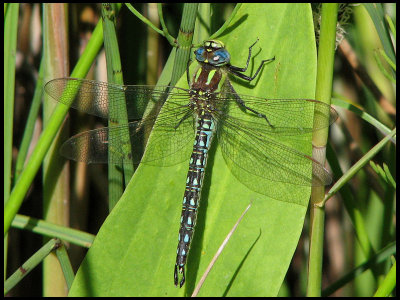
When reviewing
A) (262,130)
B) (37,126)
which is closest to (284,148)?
(262,130)

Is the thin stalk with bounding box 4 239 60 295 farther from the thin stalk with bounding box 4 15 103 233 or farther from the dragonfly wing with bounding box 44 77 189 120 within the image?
the dragonfly wing with bounding box 44 77 189 120

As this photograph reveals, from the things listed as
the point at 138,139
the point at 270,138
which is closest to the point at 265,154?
the point at 270,138

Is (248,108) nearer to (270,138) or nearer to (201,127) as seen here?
(270,138)

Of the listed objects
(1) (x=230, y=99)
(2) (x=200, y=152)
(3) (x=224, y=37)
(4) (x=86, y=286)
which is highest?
(3) (x=224, y=37)

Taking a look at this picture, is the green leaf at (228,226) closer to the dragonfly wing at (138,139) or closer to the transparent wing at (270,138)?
the transparent wing at (270,138)

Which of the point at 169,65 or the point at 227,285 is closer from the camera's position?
the point at 227,285

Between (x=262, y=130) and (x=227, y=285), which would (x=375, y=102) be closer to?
(x=262, y=130)

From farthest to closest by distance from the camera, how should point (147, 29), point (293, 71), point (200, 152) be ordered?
point (147, 29)
point (200, 152)
point (293, 71)

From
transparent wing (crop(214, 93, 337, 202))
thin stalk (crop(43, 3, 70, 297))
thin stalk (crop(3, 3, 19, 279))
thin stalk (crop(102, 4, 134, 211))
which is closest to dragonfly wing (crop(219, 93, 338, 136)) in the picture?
transparent wing (crop(214, 93, 337, 202))
